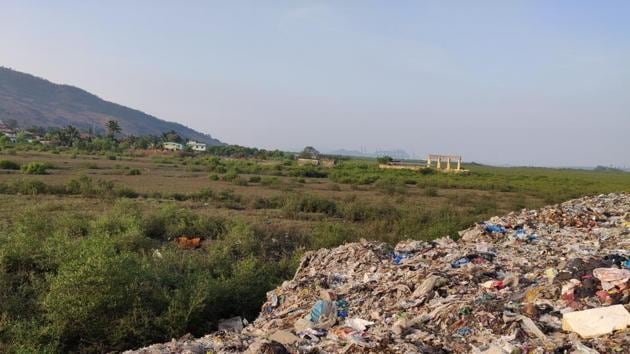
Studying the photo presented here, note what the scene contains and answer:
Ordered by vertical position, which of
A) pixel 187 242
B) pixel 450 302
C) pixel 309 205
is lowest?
pixel 187 242

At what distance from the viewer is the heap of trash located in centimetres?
429

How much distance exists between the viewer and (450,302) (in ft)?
16.8

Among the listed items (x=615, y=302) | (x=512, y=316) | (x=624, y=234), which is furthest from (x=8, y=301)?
(x=624, y=234)

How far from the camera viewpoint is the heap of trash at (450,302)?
429 cm

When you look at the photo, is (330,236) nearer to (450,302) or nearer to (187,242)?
(187,242)

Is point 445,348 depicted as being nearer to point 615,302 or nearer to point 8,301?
point 615,302

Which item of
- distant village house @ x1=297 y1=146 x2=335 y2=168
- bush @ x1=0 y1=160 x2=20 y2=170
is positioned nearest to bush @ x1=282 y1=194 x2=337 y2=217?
bush @ x1=0 y1=160 x2=20 y2=170

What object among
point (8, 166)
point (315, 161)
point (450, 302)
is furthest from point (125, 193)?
point (315, 161)

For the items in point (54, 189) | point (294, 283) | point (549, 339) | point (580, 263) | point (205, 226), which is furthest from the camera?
point (54, 189)

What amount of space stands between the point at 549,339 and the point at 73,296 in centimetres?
503

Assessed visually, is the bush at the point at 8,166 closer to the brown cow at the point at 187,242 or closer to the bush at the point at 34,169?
the bush at the point at 34,169

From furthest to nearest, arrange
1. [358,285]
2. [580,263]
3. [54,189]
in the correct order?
1. [54,189]
2. [358,285]
3. [580,263]

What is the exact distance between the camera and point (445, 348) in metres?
4.33

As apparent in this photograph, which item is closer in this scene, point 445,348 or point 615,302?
point 445,348
